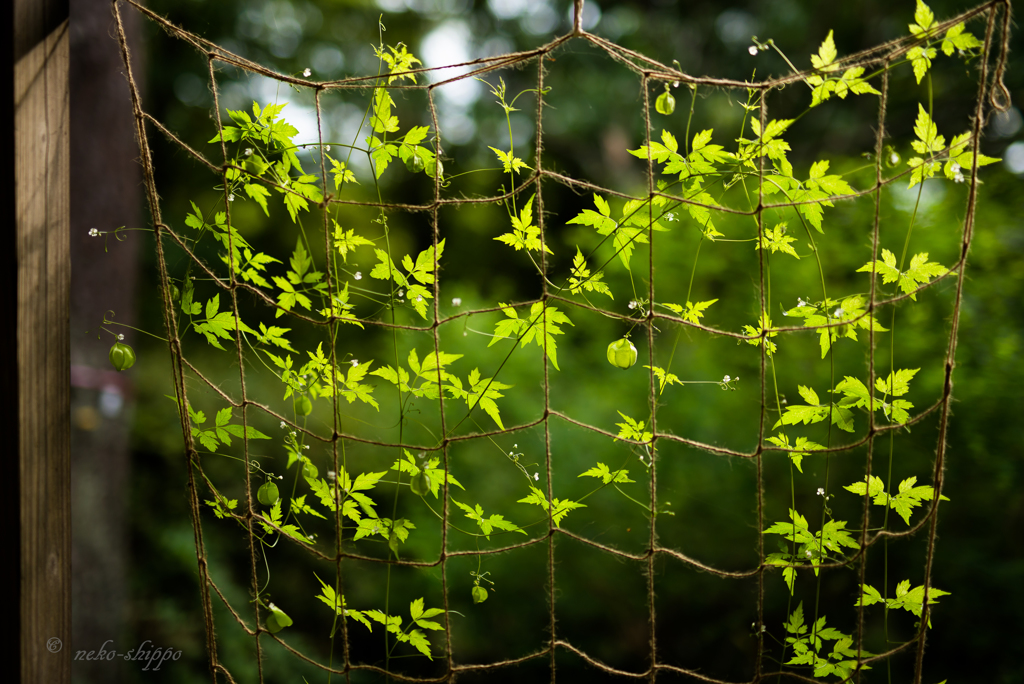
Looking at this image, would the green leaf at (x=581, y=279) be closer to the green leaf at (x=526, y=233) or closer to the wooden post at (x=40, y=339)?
the green leaf at (x=526, y=233)

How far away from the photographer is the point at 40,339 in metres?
0.95

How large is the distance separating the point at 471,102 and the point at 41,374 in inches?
209

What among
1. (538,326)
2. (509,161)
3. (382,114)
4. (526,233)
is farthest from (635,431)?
(382,114)

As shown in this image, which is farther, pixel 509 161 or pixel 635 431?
pixel 635 431

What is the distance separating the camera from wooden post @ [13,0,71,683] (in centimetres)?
92

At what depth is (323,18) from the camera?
22.2ft

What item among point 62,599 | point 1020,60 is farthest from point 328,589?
point 1020,60

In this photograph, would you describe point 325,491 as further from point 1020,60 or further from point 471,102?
point 471,102

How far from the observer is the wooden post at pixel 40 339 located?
3.00 feet

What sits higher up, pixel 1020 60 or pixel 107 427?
pixel 1020 60

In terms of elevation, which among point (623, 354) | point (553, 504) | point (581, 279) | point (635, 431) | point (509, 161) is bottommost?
point (553, 504)

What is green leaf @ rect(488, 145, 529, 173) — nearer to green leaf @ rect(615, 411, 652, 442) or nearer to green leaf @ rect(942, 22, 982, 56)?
green leaf @ rect(615, 411, 652, 442)

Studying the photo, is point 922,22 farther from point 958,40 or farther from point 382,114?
point 382,114

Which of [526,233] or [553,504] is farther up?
[526,233]
